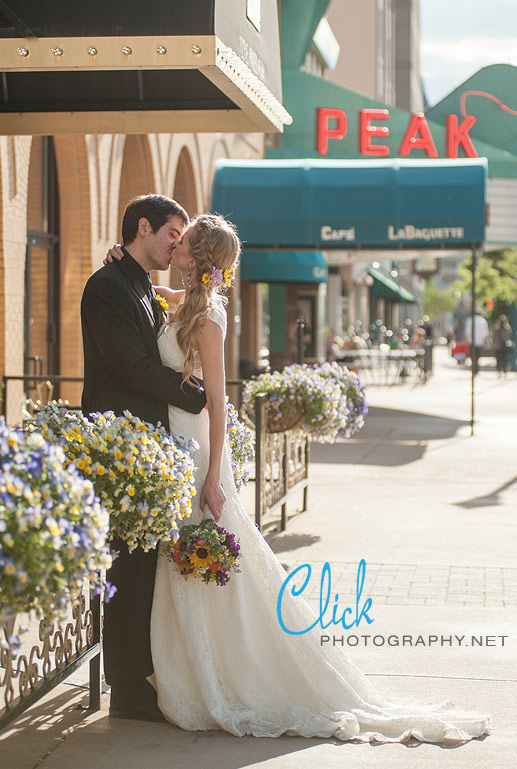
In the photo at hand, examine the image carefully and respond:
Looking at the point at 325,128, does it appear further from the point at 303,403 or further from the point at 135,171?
the point at 303,403

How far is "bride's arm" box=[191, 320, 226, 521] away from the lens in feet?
16.1

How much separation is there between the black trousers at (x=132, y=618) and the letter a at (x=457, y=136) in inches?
826

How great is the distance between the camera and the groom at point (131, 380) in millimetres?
4914

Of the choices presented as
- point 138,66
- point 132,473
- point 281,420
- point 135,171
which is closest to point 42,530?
point 132,473

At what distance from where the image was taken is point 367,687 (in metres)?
5.05

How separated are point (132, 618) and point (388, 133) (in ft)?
70.8

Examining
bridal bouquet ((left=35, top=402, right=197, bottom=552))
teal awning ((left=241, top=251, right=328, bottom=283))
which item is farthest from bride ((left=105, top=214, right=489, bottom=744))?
teal awning ((left=241, top=251, right=328, bottom=283))

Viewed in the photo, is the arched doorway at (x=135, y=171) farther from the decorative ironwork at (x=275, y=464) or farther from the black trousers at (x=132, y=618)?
the black trousers at (x=132, y=618)

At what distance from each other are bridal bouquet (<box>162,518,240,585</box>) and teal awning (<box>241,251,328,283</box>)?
19.9m

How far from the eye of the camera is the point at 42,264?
1421 centimetres

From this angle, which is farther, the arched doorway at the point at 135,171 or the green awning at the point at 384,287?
the green awning at the point at 384,287

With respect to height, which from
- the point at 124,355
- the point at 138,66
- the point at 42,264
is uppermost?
the point at 138,66

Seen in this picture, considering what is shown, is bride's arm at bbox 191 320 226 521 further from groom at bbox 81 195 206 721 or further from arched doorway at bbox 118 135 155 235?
arched doorway at bbox 118 135 155 235

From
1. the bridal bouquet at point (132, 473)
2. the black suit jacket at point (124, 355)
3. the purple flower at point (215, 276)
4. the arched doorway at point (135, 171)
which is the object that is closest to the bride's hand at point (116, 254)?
the black suit jacket at point (124, 355)
